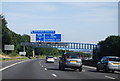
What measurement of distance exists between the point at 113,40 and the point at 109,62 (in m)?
94.6

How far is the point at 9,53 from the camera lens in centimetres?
11969

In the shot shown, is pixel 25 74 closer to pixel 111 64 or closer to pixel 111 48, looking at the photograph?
pixel 111 64

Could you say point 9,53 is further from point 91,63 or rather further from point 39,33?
point 91,63

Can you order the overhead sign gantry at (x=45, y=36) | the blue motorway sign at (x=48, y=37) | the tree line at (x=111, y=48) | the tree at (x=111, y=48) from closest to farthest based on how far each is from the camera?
the overhead sign gantry at (x=45, y=36) < the blue motorway sign at (x=48, y=37) < the tree line at (x=111, y=48) < the tree at (x=111, y=48)

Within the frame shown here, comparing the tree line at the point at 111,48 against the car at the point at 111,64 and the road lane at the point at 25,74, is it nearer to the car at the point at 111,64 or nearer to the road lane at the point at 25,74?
the car at the point at 111,64

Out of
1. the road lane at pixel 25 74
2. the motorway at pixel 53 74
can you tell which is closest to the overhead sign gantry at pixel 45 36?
the road lane at pixel 25 74

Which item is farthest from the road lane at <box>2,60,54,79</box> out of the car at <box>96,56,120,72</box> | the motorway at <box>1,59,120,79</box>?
the car at <box>96,56,120,72</box>

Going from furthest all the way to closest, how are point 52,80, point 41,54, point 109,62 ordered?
point 41,54 < point 109,62 < point 52,80

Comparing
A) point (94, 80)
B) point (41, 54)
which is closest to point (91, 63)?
point (94, 80)

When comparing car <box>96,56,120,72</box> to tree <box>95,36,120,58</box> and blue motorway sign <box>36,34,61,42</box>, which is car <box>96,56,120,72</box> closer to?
blue motorway sign <box>36,34,61,42</box>

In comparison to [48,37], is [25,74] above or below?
below

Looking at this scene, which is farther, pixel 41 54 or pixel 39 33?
pixel 41 54

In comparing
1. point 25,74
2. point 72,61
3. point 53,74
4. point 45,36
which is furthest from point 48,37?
point 25,74

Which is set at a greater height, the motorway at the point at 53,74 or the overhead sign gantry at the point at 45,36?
the overhead sign gantry at the point at 45,36
